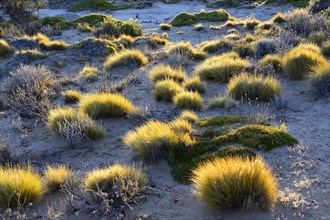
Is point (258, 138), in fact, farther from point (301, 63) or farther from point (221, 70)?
point (221, 70)

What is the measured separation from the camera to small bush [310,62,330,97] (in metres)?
7.84

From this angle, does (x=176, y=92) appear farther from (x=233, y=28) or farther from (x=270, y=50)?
(x=233, y=28)

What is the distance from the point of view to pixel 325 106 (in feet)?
24.6

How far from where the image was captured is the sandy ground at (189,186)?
4352 mm

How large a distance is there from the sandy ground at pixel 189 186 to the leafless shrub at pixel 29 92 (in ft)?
1.13

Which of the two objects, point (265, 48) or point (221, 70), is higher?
point (265, 48)

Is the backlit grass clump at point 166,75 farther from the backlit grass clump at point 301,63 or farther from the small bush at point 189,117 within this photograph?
the small bush at point 189,117

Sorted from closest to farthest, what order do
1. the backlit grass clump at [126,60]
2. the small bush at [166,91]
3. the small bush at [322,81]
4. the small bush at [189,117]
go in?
the small bush at [189,117]
the small bush at [322,81]
the small bush at [166,91]
the backlit grass clump at [126,60]

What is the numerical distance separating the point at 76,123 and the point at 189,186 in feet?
8.49

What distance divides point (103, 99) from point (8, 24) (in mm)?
18102

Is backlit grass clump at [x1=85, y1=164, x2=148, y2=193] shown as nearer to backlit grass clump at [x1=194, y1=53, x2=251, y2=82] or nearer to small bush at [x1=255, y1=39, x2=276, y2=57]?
backlit grass clump at [x1=194, y1=53, x2=251, y2=82]

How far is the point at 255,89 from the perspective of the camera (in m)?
8.27

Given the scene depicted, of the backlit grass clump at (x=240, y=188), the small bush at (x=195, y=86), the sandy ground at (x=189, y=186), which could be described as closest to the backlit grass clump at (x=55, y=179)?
the sandy ground at (x=189, y=186)

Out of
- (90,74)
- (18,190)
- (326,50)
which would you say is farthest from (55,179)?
(326,50)
